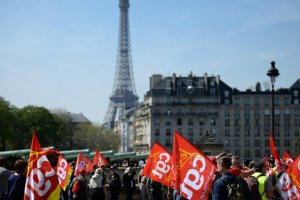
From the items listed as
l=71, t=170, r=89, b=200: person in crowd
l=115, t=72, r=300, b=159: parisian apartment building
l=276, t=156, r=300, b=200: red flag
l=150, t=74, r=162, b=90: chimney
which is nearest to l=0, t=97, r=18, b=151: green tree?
l=115, t=72, r=300, b=159: parisian apartment building

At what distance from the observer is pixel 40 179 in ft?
39.3

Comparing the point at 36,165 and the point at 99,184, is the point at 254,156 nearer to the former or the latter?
the point at 99,184

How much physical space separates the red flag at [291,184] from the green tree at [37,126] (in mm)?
83364

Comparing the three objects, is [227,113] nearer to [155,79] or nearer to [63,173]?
[155,79]

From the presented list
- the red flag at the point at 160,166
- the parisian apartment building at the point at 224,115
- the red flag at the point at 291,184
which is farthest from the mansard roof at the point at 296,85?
the red flag at the point at 291,184

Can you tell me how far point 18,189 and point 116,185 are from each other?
40.7 feet

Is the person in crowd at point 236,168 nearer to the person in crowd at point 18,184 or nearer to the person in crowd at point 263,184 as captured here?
the person in crowd at point 263,184

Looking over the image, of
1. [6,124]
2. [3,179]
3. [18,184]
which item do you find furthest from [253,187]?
[6,124]

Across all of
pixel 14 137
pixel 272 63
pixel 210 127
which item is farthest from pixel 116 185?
pixel 210 127

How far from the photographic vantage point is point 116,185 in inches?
965

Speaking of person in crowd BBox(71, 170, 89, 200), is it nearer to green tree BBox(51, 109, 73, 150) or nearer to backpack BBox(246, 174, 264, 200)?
backpack BBox(246, 174, 264, 200)

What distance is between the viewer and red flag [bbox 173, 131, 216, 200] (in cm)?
1211

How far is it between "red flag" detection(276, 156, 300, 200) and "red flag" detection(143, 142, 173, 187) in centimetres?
423

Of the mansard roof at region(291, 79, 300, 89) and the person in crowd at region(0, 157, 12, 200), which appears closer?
the person in crowd at region(0, 157, 12, 200)
